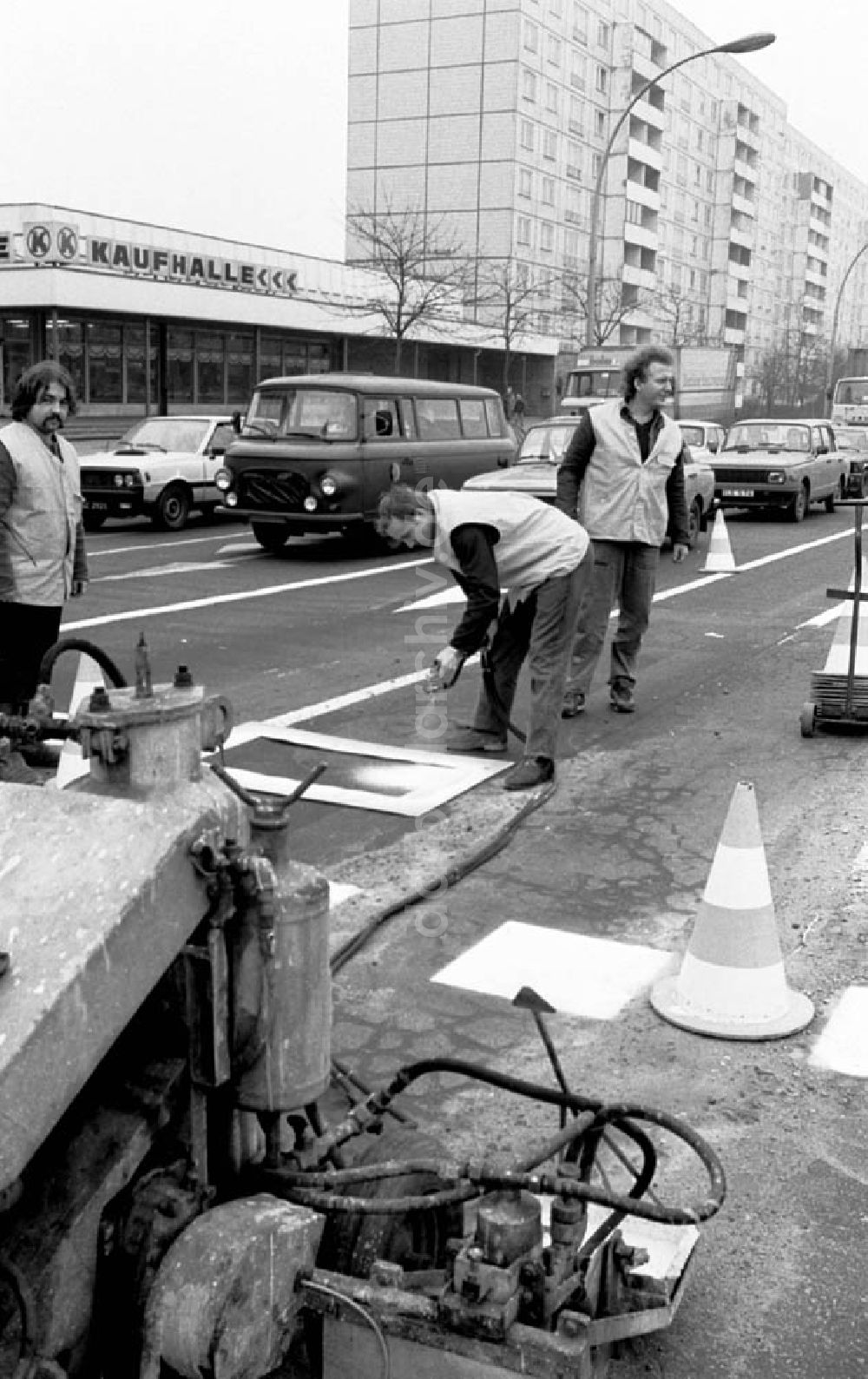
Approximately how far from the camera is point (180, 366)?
37.5 meters

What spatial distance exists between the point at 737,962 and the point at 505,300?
174 feet

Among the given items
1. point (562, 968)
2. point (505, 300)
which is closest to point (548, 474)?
point (562, 968)

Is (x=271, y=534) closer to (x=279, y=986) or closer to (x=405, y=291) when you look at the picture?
(x=279, y=986)

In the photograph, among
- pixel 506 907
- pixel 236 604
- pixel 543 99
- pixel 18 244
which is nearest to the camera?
pixel 506 907

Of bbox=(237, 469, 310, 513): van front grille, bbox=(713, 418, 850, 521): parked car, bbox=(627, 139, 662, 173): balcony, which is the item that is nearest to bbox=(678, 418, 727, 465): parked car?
bbox=(713, 418, 850, 521): parked car

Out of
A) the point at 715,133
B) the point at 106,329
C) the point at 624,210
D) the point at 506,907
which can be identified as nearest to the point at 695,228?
the point at 715,133

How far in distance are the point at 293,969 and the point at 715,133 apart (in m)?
98.1

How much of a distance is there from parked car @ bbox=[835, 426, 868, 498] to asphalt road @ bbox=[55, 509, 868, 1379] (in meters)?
14.8

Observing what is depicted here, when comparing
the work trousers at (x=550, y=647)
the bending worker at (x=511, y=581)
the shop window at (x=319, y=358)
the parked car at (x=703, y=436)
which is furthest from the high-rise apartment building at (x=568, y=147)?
the work trousers at (x=550, y=647)

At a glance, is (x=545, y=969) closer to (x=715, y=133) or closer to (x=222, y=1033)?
(x=222, y=1033)

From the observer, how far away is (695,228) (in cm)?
8962

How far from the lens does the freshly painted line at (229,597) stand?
1103cm

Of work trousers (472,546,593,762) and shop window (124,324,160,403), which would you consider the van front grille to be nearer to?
work trousers (472,546,593,762)

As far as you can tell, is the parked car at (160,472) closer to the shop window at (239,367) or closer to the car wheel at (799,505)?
the car wheel at (799,505)
